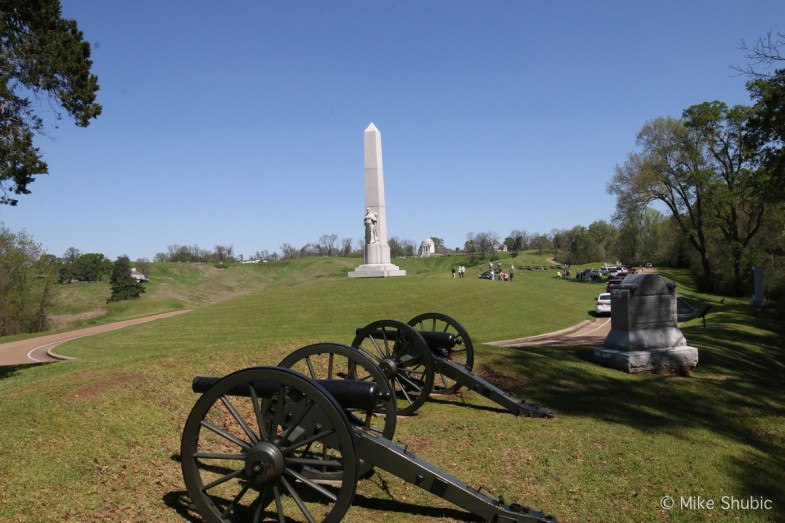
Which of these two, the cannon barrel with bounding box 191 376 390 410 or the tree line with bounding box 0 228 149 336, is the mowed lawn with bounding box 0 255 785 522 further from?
the tree line with bounding box 0 228 149 336

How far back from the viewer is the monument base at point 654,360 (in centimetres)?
1159

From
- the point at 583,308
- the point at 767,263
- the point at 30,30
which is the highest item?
the point at 30,30

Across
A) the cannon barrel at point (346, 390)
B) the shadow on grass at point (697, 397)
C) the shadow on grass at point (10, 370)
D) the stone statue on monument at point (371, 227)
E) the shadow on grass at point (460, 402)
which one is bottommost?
the shadow on grass at point (10, 370)

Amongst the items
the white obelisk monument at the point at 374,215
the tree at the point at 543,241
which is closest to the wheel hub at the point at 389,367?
the white obelisk monument at the point at 374,215

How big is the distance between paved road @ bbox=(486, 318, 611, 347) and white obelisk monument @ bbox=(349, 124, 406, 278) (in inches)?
496

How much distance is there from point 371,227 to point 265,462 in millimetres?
29090

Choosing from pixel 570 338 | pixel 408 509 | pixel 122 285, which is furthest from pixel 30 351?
pixel 122 285

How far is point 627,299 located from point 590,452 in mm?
6491

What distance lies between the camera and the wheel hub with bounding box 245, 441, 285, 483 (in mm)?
3970

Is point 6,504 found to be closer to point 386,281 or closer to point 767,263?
point 386,281

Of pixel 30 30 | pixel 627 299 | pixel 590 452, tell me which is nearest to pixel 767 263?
pixel 627 299

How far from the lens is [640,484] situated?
5.55 meters

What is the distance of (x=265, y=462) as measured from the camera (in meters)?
3.97

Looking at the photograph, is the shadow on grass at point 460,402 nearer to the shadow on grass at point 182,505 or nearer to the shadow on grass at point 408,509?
the shadow on grass at point 408,509
